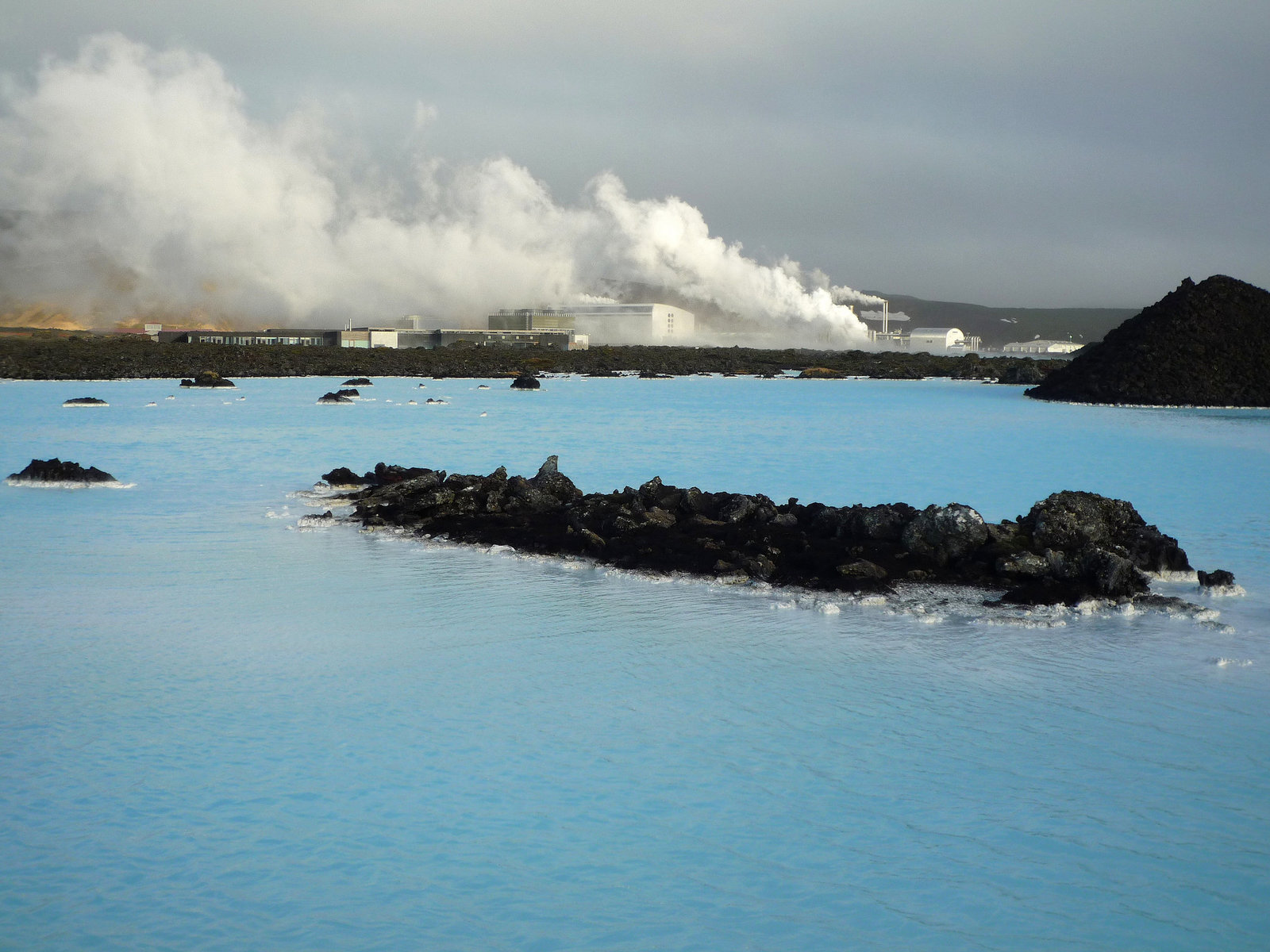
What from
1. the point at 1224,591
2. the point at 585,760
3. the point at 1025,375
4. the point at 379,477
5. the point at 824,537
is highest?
the point at 1025,375

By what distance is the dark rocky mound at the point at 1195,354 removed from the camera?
25.9 m

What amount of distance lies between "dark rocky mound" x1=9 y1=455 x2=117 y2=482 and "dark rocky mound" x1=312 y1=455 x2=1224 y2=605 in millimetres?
4191

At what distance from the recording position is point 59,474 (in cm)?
1118

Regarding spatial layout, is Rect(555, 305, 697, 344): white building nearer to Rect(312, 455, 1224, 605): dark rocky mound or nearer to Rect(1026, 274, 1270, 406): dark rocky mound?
Rect(1026, 274, 1270, 406): dark rocky mound

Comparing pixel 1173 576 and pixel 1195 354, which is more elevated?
pixel 1195 354

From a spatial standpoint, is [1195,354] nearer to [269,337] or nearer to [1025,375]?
[1025,375]

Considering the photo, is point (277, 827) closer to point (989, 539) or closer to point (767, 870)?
point (767, 870)

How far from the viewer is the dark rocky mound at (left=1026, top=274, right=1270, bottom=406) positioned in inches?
1020

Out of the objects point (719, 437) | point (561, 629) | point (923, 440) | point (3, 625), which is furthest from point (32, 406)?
point (561, 629)

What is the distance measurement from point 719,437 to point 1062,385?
15.6 metres

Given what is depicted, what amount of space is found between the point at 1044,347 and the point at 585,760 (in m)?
136

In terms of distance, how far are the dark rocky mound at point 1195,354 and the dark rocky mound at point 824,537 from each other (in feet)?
69.3

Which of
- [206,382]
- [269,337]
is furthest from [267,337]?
[206,382]

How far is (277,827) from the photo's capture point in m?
3.43
